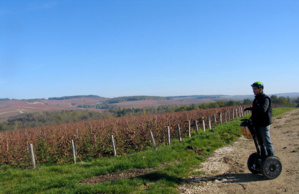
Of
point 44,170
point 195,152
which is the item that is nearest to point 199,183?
point 195,152

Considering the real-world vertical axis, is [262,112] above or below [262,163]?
above

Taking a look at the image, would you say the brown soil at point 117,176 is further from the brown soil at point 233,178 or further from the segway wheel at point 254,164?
the segway wheel at point 254,164

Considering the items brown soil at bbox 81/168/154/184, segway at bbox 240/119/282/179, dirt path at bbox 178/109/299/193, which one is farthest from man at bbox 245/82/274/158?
brown soil at bbox 81/168/154/184

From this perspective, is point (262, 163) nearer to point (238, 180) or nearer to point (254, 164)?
point (254, 164)

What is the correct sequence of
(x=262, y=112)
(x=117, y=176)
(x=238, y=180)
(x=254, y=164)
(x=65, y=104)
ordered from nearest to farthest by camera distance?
(x=262, y=112) < (x=238, y=180) < (x=254, y=164) < (x=117, y=176) < (x=65, y=104)

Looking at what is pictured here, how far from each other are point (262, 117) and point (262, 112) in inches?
4.9

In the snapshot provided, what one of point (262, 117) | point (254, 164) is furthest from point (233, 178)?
point (262, 117)

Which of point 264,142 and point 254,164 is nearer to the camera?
point 264,142

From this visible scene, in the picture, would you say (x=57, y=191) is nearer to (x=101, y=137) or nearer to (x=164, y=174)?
(x=164, y=174)

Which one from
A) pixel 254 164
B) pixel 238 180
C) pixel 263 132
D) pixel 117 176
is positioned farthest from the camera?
pixel 117 176

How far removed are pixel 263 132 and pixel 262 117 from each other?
341mm

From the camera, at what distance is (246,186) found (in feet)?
14.7

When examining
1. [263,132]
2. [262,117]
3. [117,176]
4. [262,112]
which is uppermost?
[262,112]

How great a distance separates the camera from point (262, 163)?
4586mm
